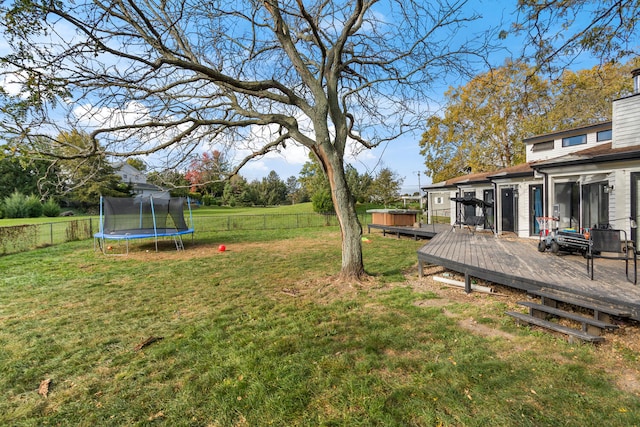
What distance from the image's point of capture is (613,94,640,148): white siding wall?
7.20 metres

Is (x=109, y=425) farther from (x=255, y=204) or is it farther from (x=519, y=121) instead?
(x=255, y=204)

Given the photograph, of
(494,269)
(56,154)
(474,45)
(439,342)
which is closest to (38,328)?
(56,154)

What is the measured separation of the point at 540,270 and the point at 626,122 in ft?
18.4

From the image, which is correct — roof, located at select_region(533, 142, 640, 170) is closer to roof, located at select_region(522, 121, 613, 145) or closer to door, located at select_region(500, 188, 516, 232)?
door, located at select_region(500, 188, 516, 232)

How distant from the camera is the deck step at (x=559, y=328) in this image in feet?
10.8

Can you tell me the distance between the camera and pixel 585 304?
146 inches

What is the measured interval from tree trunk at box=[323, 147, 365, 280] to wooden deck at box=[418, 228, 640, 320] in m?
1.74

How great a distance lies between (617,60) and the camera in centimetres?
406

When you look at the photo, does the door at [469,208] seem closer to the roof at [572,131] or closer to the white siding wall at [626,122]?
the roof at [572,131]

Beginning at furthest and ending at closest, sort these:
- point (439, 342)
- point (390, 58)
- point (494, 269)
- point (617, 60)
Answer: point (390, 58) < point (494, 269) < point (617, 60) < point (439, 342)

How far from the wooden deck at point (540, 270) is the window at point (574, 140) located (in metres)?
6.38

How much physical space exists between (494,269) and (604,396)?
9.35ft

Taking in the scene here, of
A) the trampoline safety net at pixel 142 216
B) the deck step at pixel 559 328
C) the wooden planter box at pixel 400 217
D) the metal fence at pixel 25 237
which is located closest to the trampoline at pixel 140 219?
the trampoline safety net at pixel 142 216

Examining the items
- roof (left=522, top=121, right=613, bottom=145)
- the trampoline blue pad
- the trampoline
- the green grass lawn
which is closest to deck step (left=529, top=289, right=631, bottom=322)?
the green grass lawn
